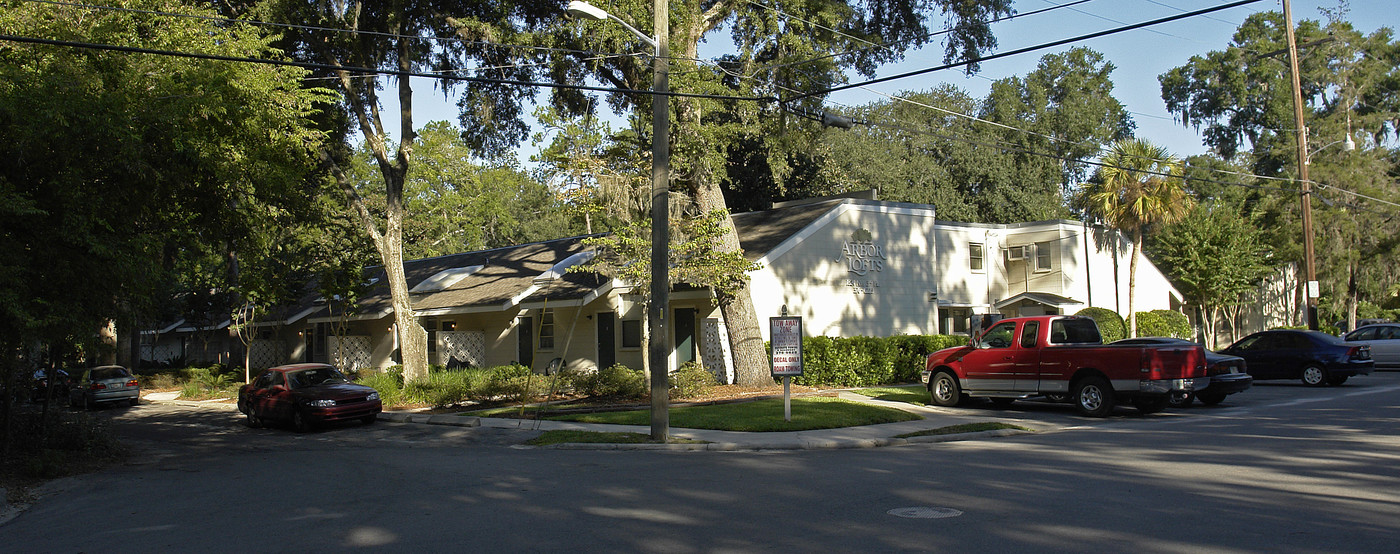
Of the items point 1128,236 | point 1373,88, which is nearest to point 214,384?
point 1128,236

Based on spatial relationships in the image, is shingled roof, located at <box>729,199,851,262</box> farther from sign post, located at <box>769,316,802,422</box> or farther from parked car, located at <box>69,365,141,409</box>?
parked car, located at <box>69,365,141,409</box>

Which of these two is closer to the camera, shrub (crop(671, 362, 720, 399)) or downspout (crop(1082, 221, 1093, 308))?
shrub (crop(671, 362, 720, 399))

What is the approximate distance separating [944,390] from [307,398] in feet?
43.9

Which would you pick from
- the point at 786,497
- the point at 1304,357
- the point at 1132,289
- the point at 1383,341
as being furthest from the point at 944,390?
the point at 1132,289

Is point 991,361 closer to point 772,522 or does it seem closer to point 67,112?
point 772,522

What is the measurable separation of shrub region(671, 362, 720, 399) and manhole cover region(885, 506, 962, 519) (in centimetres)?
1371

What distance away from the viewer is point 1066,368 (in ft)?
57.1

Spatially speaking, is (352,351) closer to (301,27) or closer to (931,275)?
(301,27)

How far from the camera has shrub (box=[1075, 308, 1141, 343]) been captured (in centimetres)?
3231

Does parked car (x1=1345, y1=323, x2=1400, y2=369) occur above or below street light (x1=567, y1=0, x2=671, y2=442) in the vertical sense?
below

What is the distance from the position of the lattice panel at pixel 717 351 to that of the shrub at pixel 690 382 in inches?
104

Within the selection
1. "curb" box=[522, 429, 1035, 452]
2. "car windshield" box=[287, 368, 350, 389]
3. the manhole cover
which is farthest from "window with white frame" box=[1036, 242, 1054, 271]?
the manhole cover

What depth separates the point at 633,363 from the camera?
27.1 m

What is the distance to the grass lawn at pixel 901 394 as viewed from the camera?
2092cm
